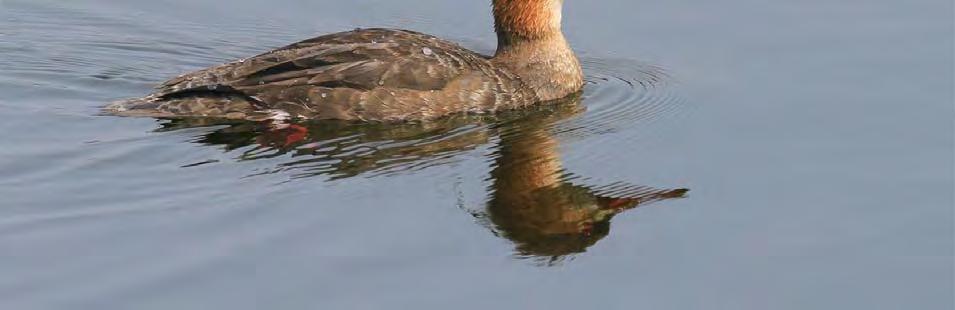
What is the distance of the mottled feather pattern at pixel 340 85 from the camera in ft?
38.5

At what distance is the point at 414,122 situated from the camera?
1193cm

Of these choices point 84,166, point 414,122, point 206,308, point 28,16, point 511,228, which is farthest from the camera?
point 28,16

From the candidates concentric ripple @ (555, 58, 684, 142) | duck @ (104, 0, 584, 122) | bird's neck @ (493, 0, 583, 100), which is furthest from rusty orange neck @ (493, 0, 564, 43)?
concentric ripple @ (555, 58, 684, 142)

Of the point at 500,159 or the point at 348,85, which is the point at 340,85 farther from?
the point at 500,159

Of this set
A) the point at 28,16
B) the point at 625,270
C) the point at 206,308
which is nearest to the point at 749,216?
the point at 625,270

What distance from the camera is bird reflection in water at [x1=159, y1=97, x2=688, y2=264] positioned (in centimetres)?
977

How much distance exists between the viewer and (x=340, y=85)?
38.9 feet

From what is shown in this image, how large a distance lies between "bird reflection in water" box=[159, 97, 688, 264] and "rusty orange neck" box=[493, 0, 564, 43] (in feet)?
2.05

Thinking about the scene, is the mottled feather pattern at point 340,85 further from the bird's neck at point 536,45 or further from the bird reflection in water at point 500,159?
the bird's neck at point 536,45

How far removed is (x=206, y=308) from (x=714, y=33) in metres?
6.24

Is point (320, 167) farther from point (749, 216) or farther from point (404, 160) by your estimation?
point (749, 216)

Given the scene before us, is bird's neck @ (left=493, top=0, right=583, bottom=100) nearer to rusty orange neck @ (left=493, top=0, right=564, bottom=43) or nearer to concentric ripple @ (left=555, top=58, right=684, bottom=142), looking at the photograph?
rusty orange neck @ (left=493, top=0, right=564, bottom=43)

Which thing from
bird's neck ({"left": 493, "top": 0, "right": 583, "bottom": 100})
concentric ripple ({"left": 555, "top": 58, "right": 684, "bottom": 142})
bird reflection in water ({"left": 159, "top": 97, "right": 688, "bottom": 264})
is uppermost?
bird's neck ({"left": 493, "top": 0, "right": 583, "bottom": 100})

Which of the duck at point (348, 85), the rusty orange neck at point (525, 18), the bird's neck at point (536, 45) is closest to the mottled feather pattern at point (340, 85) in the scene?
the duck at point (348, 85)
